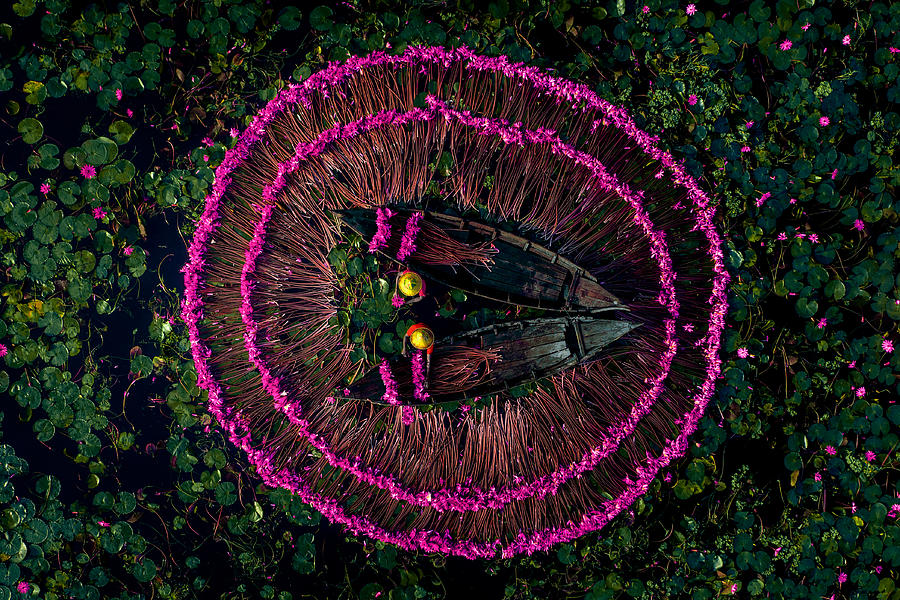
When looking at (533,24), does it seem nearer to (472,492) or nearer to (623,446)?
(623,446)

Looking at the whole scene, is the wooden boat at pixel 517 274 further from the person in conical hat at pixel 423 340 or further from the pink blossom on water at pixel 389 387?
the pink blossom on water at pixel 389 387

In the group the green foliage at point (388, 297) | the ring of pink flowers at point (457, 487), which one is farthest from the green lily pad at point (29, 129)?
the ring of pink flowers at point (457, 487)

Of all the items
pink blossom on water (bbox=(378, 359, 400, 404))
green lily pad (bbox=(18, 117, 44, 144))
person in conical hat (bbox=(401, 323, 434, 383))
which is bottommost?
pink blossom on water (bbox=(378, 359, 400, 404))

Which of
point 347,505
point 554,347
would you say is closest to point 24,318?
point 347,505

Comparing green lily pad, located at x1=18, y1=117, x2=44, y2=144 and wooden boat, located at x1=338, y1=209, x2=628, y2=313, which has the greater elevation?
wooden boat, located at x1=338, y1=209, x2=628, y2=313

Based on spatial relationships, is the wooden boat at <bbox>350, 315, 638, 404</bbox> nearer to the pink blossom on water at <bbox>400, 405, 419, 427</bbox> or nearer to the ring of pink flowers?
the pink blossom on water at <bbox>400, 405, 419, 427</bbox>

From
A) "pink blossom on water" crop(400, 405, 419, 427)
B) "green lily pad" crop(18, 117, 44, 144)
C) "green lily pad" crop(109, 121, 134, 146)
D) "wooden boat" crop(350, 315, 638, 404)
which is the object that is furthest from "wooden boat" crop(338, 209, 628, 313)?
"green lily pad" crop(18, 117, 44, 144)

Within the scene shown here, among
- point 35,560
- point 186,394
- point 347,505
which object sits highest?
point 186,394
